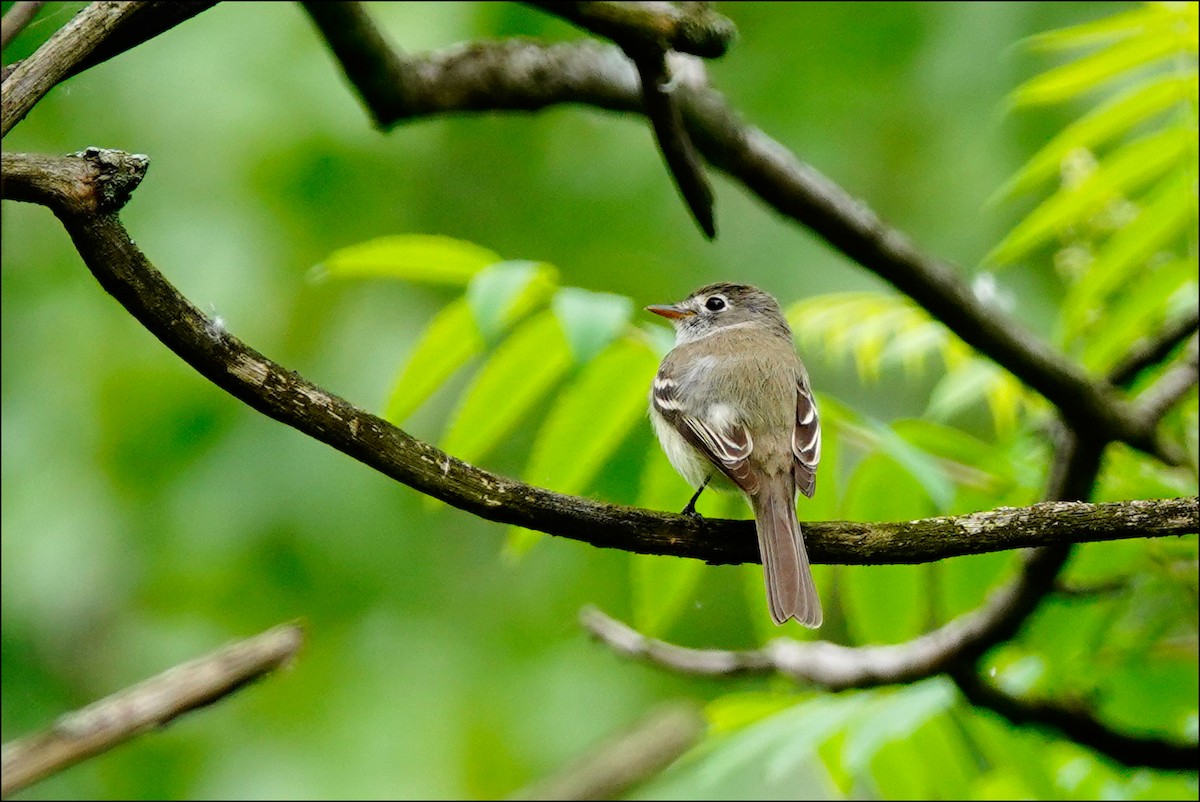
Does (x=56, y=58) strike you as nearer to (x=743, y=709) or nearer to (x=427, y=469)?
(x=427, y=469)

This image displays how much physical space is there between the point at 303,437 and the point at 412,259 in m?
2.92

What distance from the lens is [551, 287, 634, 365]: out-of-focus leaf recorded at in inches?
111

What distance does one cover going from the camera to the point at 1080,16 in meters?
6.79

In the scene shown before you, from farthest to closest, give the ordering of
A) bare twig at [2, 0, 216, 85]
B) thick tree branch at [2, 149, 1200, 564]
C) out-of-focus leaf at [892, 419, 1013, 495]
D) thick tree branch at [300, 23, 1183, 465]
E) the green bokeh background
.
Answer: the green bokeh background
out-of-focus leaf at [892, 419, 1013, 495]
thick tree branch at [300, 23, 1183, 465]
bare twig at [2, 0, 216, 85]
thick tree branch at [2, 149, 1200, 564]

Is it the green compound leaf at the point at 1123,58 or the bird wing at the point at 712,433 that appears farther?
the green compound leaf at the point at 1123,58

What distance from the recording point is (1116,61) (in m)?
3.54

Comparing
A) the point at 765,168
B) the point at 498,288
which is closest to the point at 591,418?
the point at 498,288

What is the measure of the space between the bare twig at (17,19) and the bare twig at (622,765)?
2853 millimetres

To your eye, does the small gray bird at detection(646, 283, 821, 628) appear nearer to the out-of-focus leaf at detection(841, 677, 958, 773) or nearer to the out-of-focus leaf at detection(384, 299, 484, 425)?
the out-of-focus leaf at detection(841, 677, 958, 773)

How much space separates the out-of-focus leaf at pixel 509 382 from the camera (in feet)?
10.7

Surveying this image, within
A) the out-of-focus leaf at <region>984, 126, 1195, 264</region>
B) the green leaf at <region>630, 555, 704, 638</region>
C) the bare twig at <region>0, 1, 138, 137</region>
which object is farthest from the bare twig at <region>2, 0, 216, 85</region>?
the out-of-focus leaf at <region>984, 126, 1195, 264</region>

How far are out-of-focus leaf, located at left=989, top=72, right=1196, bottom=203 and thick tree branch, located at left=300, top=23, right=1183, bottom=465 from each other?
1.44 feet

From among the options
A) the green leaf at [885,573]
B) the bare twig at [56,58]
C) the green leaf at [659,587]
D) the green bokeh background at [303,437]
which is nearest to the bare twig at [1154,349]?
the green leaf at [885,573]

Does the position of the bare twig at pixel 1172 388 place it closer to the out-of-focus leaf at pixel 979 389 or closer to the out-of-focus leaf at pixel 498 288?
the out-of-focus leaf at pixel 979 389
